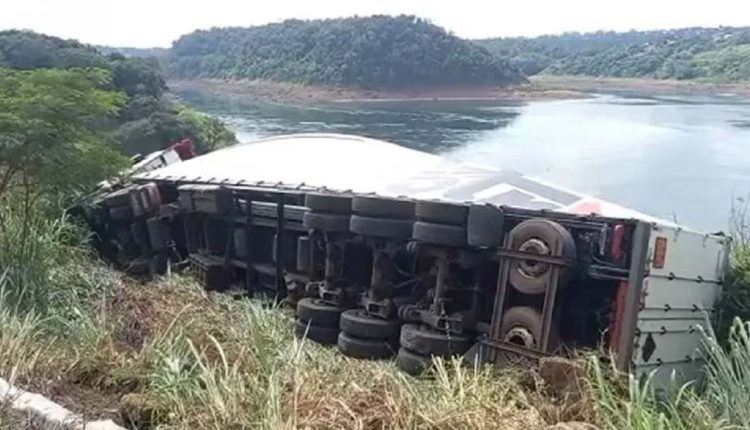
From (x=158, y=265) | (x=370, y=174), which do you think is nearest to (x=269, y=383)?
(x=370, y=174)

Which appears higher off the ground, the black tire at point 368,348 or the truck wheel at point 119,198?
the truck wheel at point 119,198

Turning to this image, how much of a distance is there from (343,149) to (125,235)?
8.61 ft

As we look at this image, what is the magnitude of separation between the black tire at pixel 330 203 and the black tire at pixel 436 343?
130 cm

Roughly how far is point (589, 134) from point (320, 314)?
3246 centimetres

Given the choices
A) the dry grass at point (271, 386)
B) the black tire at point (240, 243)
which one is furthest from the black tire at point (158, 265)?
the dry grass at point (271, 386)

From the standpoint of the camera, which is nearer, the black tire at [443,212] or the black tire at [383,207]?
the black tire at [443,212]

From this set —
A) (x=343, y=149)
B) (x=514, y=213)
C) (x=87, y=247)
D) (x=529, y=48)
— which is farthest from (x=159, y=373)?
(x=529, y=48)

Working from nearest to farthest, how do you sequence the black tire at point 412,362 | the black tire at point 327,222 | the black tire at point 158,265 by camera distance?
the black tire at point 412,362 < the black tire at point 327,222 < the black tire at point 158,265

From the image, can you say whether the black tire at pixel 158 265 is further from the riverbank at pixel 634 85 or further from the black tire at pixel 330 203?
the riverbank at pixel 634 85

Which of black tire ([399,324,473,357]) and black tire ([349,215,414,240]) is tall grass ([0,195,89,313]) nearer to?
black tire ([349,215,414,240])

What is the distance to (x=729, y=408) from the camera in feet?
12.9

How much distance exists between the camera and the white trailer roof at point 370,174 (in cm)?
651

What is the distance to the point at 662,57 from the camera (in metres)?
46.5

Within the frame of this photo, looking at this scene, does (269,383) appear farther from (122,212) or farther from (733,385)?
(122,212)
